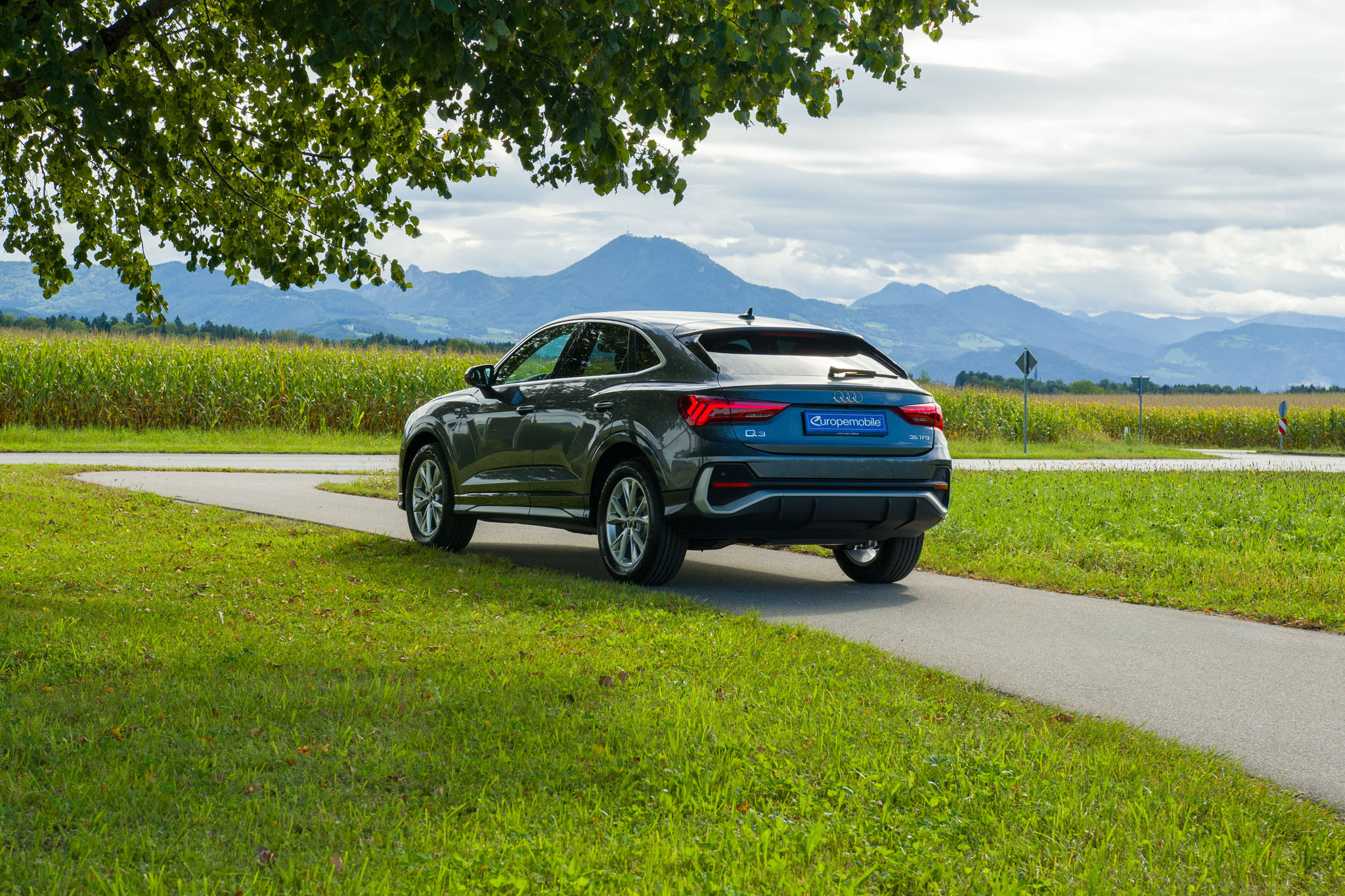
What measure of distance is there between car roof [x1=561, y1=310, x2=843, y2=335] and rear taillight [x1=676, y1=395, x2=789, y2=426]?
2.13 feet

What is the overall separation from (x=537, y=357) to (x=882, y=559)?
10.4 feet

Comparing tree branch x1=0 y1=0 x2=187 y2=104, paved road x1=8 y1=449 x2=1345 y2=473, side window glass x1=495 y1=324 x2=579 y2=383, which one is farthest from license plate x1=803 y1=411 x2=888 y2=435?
paved road x1=8 y1=449 x2=1345 y2=473

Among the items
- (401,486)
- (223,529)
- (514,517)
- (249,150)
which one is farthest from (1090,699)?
(249,150)

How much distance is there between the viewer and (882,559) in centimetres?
952

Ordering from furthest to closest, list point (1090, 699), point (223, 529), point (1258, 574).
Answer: point (223, 529)
point (1258, 574)
point (1090, 699)

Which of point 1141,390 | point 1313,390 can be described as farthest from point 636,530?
point 1313,390

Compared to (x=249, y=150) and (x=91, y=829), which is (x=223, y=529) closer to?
(x=249, y=150)

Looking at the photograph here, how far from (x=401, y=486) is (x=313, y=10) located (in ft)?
17.5

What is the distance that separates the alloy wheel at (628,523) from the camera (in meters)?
8.59

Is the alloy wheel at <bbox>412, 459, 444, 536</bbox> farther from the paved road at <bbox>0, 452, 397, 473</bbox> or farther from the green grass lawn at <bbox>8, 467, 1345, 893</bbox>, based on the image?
the paved road at <bbox>0, 452, 397, 473</bbox>

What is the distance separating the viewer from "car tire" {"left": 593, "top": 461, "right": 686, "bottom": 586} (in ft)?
27.6

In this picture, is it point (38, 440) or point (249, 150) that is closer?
point (249, 150)

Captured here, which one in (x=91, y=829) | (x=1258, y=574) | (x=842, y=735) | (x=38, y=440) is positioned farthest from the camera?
(x=38, y=440)

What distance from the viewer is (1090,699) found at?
5.83 metres
